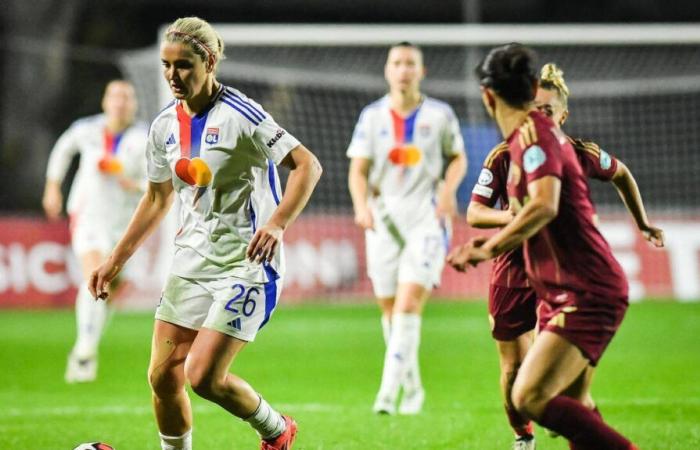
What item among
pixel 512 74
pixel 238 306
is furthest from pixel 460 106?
pixel 512 74

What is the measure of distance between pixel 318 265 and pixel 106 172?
7.09 m

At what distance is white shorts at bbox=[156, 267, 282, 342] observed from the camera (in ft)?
18.6

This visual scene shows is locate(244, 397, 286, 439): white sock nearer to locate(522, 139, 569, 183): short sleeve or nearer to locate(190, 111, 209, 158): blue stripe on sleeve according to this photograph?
locate(190, 111, 209, 158): blue stripe on sleeve

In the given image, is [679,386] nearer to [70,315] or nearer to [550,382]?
[550,382]

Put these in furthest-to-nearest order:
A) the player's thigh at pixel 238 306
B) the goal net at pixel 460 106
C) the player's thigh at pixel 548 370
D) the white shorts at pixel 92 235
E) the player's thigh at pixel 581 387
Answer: the goal net at pixel 460 106 → the white shorts at pixel 92 235 → the player's thigh at pixel 238 306 → the player's thigh at pixel 581 387 → the player's thigh at pixel 548 370

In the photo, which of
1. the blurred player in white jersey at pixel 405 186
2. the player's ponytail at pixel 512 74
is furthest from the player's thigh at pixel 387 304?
the player's ponytail at pixel 512 74

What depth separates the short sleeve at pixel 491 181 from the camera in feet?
19.3

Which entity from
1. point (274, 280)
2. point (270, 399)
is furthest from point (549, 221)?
point (270, 399)

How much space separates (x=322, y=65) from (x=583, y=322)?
16.6m

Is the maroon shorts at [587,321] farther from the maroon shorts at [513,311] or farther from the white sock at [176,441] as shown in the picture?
the white sock at [176,441]

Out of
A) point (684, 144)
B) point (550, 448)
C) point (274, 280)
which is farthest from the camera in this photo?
point (684, 144)

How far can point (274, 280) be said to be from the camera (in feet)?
19.2

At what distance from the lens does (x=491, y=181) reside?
590 cm

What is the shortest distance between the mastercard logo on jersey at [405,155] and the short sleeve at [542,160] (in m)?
4.09
